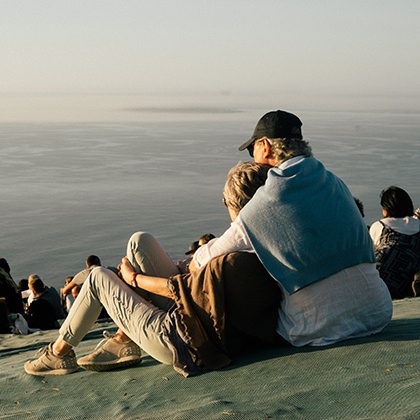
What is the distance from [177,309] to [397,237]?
Answer: 3.13m

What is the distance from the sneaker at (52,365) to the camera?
4.88 meters

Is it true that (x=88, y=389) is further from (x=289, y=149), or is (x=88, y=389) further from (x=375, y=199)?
(x=375, y=199)

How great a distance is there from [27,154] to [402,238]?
5183 inches

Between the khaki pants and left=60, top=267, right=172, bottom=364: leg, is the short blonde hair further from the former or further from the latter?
left=60, top=267, right=172, bottom=364: leg

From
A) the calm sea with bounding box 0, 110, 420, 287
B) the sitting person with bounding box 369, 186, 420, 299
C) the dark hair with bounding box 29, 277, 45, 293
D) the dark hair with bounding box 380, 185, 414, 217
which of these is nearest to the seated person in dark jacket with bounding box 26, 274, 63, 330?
the dark hair with bounding box 29, 277, 45, 293

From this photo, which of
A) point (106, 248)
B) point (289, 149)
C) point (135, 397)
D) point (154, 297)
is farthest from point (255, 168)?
point (106, 248)

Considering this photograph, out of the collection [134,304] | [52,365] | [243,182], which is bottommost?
[52,365]

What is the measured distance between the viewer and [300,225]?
3.92m

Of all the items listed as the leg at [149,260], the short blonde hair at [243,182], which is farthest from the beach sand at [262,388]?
the short blonde hair at [243,182]

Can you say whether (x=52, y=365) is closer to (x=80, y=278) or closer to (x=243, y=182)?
(x=243, y=182)

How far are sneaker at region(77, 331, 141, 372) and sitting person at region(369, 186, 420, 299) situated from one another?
8.96ft

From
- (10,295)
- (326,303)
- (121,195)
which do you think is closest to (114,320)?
(326,303)

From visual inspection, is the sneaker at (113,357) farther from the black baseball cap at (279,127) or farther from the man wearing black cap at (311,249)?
the black baseball cap at (279,127)

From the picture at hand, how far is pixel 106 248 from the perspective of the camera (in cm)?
5769
